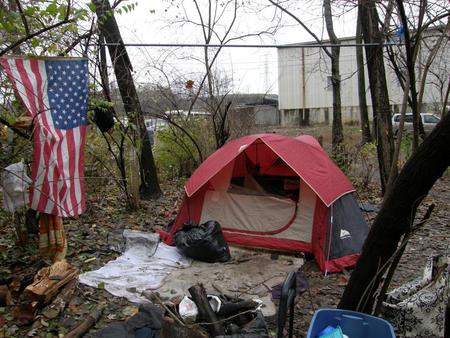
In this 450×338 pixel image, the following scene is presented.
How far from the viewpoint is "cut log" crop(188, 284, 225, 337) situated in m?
3.09

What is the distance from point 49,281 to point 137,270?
106 cm

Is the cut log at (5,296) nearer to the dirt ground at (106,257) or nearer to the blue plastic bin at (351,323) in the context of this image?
the dirt ground at (106,257)

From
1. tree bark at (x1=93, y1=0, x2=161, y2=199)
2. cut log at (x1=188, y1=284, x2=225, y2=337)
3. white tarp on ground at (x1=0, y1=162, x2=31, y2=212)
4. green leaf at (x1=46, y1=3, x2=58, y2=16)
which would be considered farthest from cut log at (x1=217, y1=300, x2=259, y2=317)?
tree bark at (x1=93, y1=0, x2=161, y2=199)

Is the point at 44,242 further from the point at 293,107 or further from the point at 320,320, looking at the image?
the point at 293,107

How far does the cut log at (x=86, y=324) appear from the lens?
320 centimetres

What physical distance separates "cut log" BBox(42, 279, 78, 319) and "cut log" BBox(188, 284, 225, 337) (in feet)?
3.98

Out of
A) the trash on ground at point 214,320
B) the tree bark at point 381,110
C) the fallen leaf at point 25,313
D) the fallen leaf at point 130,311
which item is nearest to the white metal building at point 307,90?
the tree bark at point 381,110

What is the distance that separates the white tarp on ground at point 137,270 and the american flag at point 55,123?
75 centimetres

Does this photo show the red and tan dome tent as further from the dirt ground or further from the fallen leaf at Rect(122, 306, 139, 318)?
the fallen leaf at Rect(122, 306, 139, 318)

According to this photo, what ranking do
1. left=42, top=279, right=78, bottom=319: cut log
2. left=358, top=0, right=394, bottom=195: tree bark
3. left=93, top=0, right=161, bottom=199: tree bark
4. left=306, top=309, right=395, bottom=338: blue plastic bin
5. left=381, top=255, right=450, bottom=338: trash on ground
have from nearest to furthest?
left=306, top=309, right=395, bottom=338: blue plastic bin, left=381, top=255, right=450, bottom=338: trash on ground, left=42, top=279, right=78, bottom=319: cut log, left=93, top=0, right=161, bottom=199: tree bark, left=358, top=0, right=394, bottom=195: tree bark

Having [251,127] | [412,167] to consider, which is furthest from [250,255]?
[251,127]

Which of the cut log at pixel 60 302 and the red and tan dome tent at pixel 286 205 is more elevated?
the red and tan dome tent at pixel 286 205

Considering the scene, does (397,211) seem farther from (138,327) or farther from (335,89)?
(335,89)

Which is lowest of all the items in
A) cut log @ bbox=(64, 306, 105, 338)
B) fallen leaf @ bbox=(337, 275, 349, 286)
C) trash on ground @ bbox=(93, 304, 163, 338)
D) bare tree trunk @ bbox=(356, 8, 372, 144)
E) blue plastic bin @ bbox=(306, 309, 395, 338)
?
fallen leaf @ bbox=(337, 275, 349, 286)
